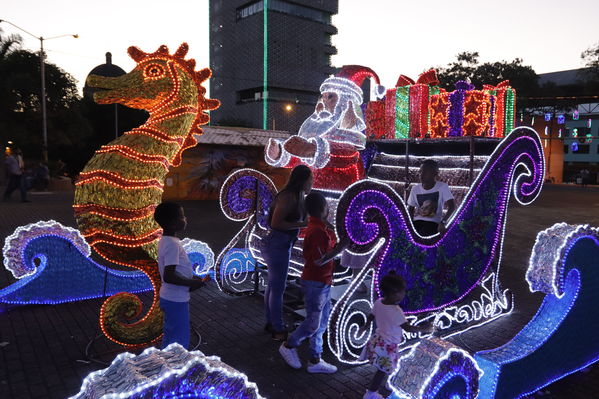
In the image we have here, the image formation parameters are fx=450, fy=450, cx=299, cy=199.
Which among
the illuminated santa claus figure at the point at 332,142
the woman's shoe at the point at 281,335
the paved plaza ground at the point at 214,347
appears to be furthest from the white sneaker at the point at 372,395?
the illuminated santa claus figure at the point at 332,142

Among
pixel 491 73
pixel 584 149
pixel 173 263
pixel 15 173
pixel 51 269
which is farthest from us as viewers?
pixel 584 149

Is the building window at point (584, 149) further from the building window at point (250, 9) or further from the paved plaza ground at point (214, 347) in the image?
the paved plaza ground at point (214, 347)

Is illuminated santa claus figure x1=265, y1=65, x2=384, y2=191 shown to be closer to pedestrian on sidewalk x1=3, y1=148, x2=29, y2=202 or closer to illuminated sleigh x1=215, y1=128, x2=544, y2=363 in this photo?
illuminated sleigh x1=215, y1=128, x2=544, y2=363

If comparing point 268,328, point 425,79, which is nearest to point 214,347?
point 268,328

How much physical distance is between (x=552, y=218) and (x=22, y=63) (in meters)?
26.9

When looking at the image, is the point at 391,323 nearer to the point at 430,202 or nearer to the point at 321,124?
the point at 430,202

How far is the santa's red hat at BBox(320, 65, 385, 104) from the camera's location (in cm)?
570

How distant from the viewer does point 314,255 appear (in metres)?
3.73

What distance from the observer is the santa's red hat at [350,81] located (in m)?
5.70

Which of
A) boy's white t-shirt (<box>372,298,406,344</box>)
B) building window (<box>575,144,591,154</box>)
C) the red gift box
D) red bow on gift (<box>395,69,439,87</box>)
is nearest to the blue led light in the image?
boy's white t-shirt (<box>372,298,406,344</box>)

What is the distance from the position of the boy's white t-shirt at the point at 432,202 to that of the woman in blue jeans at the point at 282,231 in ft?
4.32

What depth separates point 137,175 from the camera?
4.04 metres

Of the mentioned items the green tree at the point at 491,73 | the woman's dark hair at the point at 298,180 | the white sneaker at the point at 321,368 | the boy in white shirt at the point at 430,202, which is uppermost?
the green tree at the point at 491,73

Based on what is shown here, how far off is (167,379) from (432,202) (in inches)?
145
